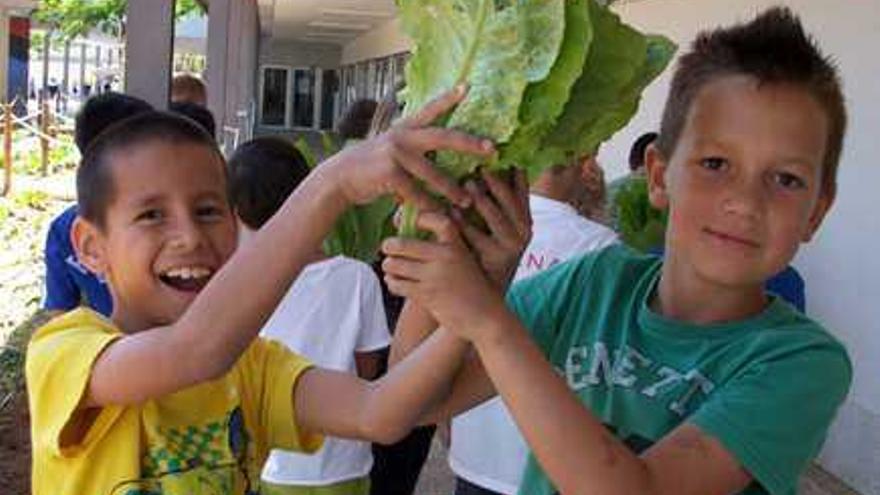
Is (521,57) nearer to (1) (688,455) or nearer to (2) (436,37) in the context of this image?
(2) (436,37)

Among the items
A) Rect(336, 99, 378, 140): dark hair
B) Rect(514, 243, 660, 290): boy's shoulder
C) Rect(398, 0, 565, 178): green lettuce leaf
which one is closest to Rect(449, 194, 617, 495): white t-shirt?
Rect(514, 243, 660, 290): boy's shoulder

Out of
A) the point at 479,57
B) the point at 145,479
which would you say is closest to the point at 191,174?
the point at 145,479

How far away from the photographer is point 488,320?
137 centimetres

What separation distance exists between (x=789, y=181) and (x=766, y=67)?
162mm

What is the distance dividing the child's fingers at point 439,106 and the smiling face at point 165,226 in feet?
1.65

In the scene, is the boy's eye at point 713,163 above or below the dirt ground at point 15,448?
above

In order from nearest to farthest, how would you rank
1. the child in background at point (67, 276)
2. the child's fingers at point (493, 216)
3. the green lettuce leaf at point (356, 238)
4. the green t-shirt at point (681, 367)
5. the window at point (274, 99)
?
1. the child's fingers at point (493, 216)
2. the green t-shirt at point (681, 367)
3. the green lettuce leaf at point (356, 238)
4. the child in background at point (67, 276)
5. the window at point (274, 99)

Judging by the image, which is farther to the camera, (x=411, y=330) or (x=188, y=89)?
(x=188, y=89)

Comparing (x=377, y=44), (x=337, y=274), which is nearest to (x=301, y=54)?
(x=377, y=44)

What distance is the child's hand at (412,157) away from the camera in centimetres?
129

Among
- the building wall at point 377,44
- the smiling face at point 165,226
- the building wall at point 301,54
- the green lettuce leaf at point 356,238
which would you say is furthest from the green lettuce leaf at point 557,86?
the building wall at point 301,54

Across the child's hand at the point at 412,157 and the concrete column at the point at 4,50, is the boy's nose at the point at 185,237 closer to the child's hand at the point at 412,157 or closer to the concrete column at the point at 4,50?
the child's hand at the point at 412,157

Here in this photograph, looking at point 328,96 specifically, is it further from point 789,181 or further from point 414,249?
point 414,249

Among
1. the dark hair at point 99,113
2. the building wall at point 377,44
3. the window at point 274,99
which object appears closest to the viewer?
the dark hair at point 99,113
